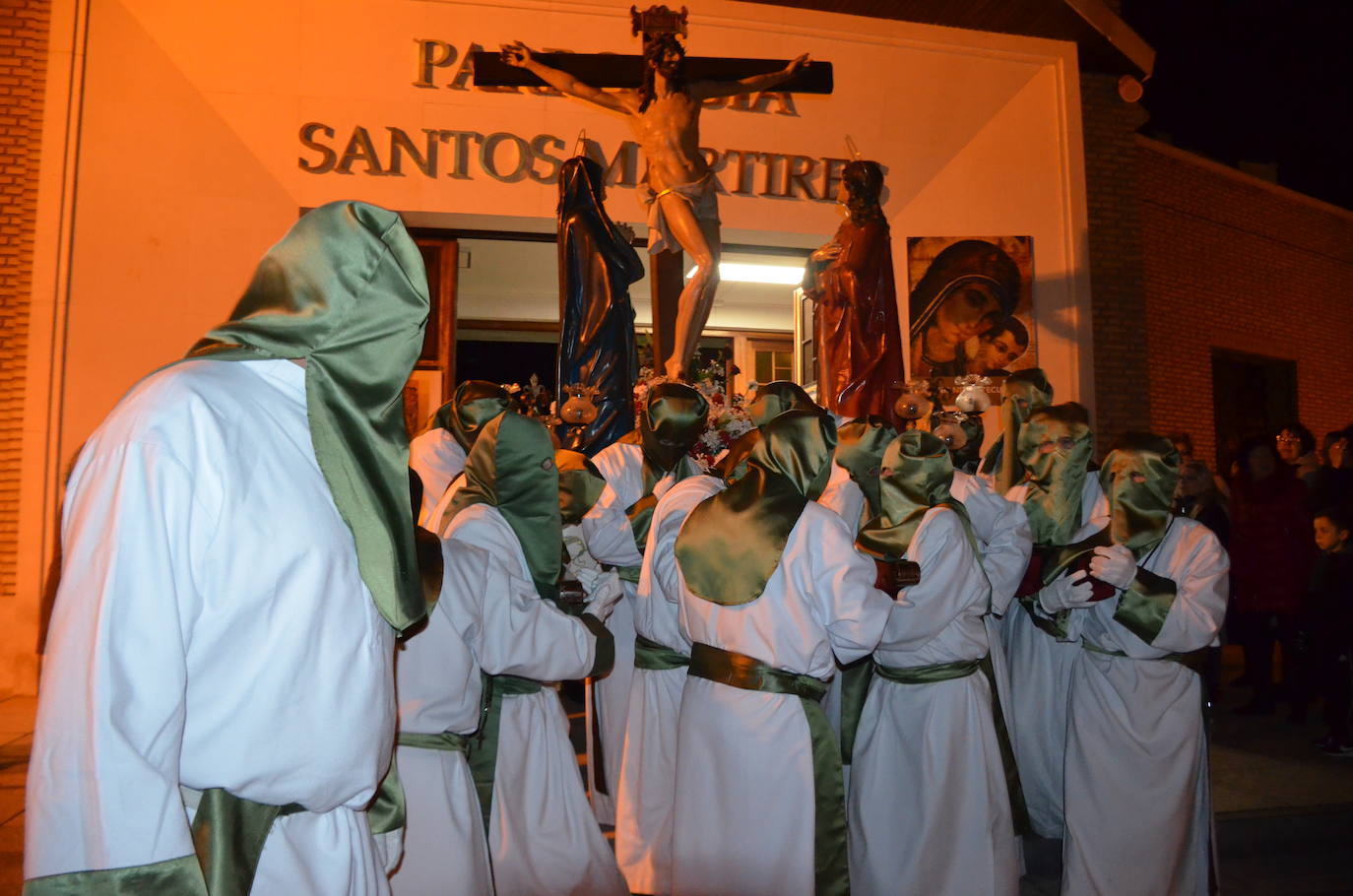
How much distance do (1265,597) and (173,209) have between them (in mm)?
10076

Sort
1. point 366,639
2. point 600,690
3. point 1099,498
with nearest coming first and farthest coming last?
1. point 366,639
2. point 1099,498
3. point 600,690

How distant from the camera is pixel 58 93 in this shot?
890 cm

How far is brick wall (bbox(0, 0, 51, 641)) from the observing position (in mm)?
8688

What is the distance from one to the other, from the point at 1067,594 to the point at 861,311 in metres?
3.70

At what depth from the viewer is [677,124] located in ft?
25.1

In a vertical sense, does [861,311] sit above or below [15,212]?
below

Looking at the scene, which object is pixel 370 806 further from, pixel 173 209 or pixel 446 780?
pixel 173 209

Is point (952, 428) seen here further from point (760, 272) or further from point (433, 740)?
point (760, 272)

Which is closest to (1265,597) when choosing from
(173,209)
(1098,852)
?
(1098,852)

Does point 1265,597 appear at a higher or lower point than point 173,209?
lower

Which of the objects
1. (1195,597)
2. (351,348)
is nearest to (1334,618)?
(1195,597)

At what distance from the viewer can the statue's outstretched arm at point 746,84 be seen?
8.02 metres

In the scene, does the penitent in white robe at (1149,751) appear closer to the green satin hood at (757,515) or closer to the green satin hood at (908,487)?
the green satin hood at (908,487)

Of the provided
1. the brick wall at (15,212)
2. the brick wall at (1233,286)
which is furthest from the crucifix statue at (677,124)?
the brick wall at (1233,286)
